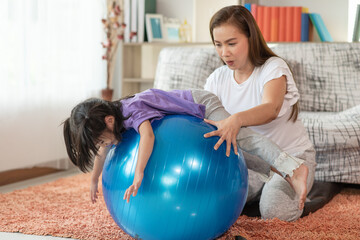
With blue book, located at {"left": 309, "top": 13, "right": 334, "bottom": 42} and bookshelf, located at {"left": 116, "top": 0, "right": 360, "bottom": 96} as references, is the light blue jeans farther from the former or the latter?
bookshelf, located at {"left": 116, "top": 0, "right": 360, "bottom": 96}

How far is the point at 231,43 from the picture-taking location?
1.86m

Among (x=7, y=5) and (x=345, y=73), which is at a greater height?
(x=7, y=5)

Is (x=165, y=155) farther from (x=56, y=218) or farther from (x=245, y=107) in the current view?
(x=56, y=218)

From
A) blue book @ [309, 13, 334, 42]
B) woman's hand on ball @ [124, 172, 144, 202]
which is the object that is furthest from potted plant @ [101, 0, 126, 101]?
woman's hand on ball @ [124, 172, 144, 202]

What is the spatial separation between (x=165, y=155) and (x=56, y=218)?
2.72 ft

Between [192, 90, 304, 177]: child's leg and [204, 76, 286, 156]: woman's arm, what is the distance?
0.06 m

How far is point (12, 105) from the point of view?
2906mm

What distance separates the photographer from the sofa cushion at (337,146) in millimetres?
2486

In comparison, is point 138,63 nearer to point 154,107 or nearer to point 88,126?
point 154,107

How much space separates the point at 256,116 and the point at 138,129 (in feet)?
1.51

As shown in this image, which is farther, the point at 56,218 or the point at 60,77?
the point at 60,77

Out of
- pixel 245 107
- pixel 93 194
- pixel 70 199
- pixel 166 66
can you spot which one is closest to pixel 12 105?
pixel 70 199

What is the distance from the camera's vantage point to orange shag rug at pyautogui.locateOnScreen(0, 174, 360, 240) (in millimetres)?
1786

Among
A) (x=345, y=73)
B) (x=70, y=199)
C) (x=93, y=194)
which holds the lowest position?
(x=70, y=199)
